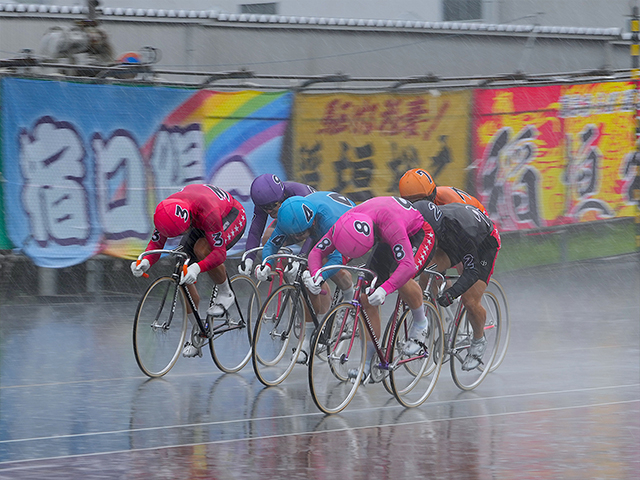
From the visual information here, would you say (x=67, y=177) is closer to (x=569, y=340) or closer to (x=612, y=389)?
(x=569, y=340)

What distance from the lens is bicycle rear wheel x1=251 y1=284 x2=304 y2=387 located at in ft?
28.9

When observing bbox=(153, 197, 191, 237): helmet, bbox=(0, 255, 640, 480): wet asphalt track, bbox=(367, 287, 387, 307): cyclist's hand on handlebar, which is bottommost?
bbox=(0, 255, 640, 480): wet asphalt track

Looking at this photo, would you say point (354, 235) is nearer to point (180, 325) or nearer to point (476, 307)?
point (476, 307)

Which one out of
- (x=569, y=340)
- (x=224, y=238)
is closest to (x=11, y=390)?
(x=224, y=238)

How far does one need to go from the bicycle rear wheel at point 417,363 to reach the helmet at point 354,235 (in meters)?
0.79

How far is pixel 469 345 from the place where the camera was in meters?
8.94

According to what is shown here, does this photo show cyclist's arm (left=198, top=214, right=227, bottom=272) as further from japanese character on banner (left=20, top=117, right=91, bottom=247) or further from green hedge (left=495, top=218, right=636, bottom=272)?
green hedge (left=495, top=218, right=636, bottom=272)

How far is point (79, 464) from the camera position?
619cm

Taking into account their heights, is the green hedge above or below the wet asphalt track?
below

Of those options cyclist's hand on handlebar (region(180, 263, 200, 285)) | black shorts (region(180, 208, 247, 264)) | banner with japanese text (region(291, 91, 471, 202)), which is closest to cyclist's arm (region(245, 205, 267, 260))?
black shorts (region(180, 208, 247, 264))

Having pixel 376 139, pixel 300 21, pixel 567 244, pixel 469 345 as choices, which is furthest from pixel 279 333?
pixel 300 21

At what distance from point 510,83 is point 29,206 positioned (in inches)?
305

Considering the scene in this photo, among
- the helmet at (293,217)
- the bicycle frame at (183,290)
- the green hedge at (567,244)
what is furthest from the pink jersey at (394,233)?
the green hedge at (567,244)

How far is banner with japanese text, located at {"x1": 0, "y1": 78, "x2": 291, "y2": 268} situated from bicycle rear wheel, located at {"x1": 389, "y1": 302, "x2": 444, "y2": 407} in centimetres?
578
